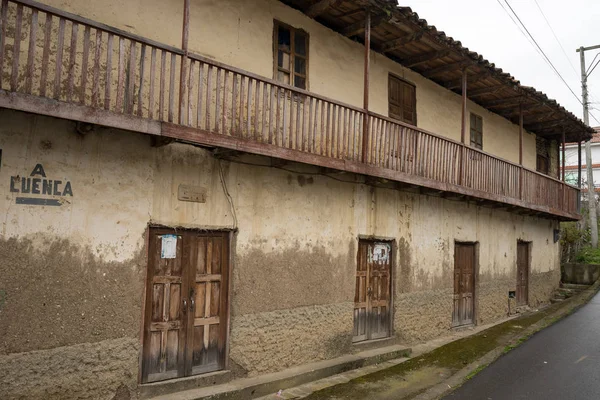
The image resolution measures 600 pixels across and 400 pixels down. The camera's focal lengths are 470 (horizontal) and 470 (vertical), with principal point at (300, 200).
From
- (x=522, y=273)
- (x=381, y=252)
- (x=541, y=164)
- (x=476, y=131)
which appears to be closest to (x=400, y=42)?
(x=381, y=252)

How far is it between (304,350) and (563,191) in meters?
11.2

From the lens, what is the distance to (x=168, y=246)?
6.06 metres

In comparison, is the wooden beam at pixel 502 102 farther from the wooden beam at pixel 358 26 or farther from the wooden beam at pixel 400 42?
the wooden beam at pixel 358 26

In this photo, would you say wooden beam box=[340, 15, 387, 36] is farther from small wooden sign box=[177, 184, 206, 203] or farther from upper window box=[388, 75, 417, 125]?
small wooden sign box=[177, 184, 206, 203]

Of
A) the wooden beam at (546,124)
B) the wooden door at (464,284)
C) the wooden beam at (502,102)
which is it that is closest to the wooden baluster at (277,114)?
the wooden door at (464,284)

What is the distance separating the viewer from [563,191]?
48.1 feet

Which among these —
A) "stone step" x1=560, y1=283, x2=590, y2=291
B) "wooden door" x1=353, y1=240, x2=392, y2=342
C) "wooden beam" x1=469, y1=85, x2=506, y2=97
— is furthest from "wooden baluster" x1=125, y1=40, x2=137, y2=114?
"stone step" x1=560, y1=283, x2=590, y2=291

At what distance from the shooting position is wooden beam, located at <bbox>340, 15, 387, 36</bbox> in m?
7.85

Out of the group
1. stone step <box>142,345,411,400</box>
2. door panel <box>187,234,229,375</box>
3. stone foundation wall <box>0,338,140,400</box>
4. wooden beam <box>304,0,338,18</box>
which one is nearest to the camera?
stone foundation wall <box>0,338,140,400</box>

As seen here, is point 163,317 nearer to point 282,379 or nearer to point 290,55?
point 282,379

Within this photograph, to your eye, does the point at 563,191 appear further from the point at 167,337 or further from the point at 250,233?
the point at 167,337

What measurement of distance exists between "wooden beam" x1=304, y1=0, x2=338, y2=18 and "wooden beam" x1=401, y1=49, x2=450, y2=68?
2.81 meters

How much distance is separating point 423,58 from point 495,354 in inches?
233

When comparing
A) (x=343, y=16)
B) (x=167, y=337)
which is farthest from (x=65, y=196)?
(x=343, y=16)
